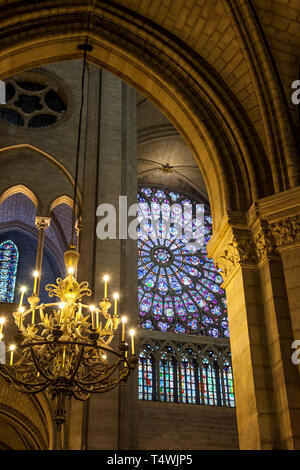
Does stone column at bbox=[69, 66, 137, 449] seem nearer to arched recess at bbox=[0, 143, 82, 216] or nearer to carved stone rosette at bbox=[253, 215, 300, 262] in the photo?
arched recess at bbox=[0, 143, 82, 216]

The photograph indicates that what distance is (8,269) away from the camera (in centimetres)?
1622

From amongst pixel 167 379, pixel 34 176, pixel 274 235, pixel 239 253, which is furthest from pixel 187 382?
pixel 274 235

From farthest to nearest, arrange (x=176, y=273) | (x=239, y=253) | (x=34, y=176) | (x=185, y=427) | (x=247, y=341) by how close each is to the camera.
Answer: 1. (x=176, y=273)
2. (x=34, y=176)
3. (x=185, y=427)
4. (x=239, y=253)
5. (x=247, y=341)

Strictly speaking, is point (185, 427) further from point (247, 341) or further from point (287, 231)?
point (287, 231)

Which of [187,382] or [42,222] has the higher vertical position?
[42,222]

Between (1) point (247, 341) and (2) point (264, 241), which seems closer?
(1) point (247, 341)

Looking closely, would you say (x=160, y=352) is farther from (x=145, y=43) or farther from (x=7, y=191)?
(x=145, y=43)

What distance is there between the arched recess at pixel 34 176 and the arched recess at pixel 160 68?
596 centimetres

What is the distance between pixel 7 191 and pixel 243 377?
9539mm

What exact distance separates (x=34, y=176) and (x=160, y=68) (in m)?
7.24

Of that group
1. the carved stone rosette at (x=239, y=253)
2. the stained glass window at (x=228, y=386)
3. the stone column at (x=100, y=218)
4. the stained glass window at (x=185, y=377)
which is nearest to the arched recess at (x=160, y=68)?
the carved stone rosette at (x=239, y=253)

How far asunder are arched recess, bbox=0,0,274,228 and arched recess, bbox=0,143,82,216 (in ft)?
19.6

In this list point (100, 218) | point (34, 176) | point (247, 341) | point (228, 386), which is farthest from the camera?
point (228, 386)

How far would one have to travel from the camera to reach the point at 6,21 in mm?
7082
